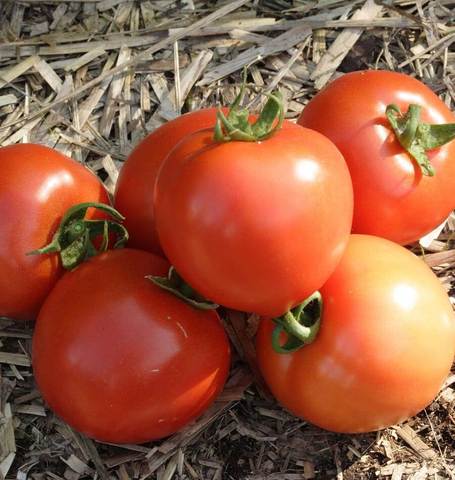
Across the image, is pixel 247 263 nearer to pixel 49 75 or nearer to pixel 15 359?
pixel 15 359

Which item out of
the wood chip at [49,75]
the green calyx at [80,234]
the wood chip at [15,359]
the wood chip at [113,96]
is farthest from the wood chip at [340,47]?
the wood chip at [15,359]

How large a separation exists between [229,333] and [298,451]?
31 cm

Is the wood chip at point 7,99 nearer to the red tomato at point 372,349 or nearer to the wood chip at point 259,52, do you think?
the wood chip at point 259,52

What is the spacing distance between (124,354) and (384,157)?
64 centimetres

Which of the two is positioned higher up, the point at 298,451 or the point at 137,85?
the point at 137,85

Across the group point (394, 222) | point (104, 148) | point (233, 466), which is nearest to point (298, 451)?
point (233, 466)

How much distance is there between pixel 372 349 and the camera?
4.75 feet

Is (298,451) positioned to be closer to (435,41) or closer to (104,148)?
(104,148)

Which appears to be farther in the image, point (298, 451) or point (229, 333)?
point (229, 333)

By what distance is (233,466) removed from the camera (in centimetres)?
167

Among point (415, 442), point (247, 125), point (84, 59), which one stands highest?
point (247, 125)

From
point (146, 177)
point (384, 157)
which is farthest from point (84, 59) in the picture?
point (384, 157)

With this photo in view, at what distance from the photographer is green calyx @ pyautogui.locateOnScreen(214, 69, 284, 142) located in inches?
50.9

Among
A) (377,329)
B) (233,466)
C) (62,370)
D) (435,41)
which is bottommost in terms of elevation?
(233,466)
